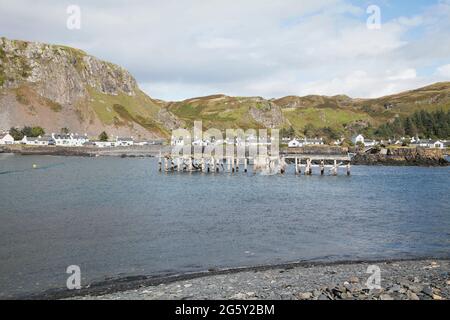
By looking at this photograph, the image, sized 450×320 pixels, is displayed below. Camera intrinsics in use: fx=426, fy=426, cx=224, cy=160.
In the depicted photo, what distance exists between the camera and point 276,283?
17.5m

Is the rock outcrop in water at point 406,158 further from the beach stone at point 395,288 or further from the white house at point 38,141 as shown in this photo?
the white house at point 38,141

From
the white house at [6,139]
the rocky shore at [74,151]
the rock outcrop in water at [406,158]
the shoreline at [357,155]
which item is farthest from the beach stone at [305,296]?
the white house at [6,139]

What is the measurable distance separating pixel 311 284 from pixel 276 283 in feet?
4.63

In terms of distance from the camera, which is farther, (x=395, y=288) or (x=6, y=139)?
(x=6, y=139)

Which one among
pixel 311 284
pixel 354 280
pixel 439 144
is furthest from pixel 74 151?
pixel 354 280

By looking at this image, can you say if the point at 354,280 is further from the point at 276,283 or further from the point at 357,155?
the point at 357,155

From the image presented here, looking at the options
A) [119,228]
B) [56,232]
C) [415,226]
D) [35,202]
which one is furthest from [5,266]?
[415,226]

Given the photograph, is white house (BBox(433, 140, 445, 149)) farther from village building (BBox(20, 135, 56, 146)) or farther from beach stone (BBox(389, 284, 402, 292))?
beach stone (BBox(389, 284, 402, 292))

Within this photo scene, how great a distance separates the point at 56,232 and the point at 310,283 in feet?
63.4

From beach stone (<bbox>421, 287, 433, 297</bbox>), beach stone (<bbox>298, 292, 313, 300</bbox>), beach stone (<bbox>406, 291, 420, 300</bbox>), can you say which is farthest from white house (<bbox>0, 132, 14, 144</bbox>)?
beach stone (<bbox>406, 291, 420, 300</bbox>)

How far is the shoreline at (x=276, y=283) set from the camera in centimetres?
1548

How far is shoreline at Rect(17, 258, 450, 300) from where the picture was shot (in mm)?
15484
